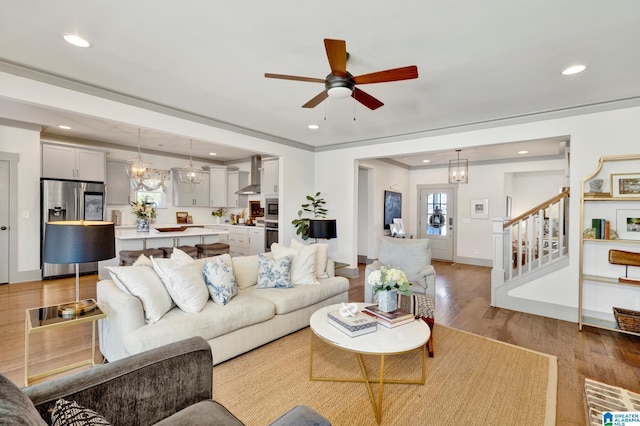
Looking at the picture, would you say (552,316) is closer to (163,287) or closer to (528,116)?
(528,116)

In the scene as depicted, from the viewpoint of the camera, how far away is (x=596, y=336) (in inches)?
130

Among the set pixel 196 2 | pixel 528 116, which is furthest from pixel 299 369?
pixel 528 116

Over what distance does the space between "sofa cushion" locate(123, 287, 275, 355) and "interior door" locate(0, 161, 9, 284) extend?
4.61 meters

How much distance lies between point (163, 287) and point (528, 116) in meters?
4.83

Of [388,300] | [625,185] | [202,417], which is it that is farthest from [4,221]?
[625,185]

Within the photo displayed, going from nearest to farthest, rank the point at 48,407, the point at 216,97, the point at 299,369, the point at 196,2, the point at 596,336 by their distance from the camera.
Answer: the point at 48,407 < the point at 196,2 < the point at 299,369 < the point at 596,336 < the point at 216,97

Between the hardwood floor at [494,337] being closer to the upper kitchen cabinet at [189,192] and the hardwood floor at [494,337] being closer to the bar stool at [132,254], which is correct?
the bar stool at [132,254]

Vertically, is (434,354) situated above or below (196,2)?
below

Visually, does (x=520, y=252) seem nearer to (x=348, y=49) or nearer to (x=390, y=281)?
(x=390, y=281)

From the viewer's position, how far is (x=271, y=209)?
645 centimetres

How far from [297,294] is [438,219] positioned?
602 centimetres

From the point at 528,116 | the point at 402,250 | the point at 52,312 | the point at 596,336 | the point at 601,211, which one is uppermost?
the point at 528,116

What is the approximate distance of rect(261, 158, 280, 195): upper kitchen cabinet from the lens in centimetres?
614

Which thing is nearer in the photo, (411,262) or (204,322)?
(204,322)
